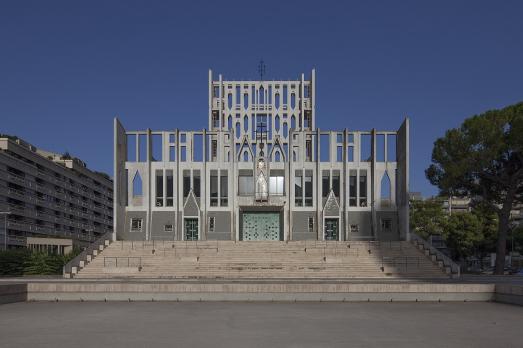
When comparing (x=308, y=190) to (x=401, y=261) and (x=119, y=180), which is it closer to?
(x=401, y=261)

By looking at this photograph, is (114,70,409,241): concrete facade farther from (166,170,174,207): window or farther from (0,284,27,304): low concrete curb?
(0,284,27,304): low concrete curb

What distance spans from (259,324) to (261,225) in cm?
3747

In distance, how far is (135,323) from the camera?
632 inches

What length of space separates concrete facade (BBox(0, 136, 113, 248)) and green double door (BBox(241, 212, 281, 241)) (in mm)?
40242

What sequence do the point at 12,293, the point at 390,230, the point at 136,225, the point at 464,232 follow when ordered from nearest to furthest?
the point at 12,293, the point at 390,230, the point at 136,225, the point at 464,232

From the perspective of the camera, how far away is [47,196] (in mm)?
96625

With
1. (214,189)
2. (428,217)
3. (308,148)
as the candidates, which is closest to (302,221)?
(214,189)

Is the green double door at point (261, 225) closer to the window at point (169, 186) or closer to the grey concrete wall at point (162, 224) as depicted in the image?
the grey concrete wall at point (162, 224)

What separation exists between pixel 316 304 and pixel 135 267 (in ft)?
61.7

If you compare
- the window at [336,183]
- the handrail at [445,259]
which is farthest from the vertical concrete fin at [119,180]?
the handrail at [445,259]

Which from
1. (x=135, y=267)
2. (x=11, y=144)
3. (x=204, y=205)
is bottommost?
(x=135, y=267)

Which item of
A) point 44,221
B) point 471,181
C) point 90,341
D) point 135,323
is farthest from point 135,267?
point 44,221

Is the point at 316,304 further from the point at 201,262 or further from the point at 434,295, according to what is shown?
the point at 201,262

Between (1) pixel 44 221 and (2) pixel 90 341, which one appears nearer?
(2) pixel 90 341
